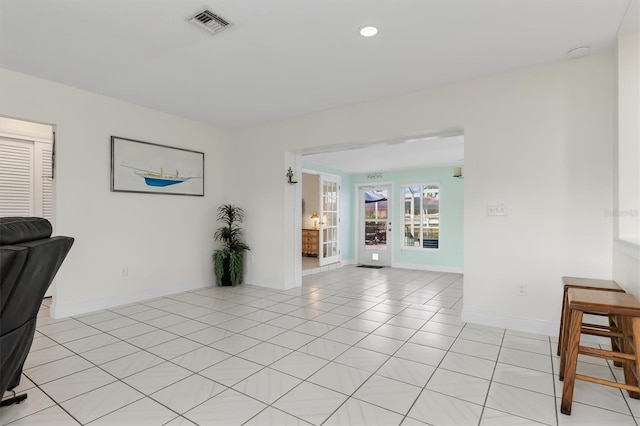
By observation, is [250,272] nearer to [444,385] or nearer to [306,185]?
[444,385]

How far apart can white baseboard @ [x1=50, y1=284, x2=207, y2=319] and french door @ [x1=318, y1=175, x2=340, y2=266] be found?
130 inches

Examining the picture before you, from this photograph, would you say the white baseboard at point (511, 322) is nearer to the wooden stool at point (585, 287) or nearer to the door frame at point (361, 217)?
the wooden stool at point (585, 287)

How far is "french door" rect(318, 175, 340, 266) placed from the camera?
24.2ft

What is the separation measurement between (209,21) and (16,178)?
13.1ft

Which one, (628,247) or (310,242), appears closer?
(628,247)

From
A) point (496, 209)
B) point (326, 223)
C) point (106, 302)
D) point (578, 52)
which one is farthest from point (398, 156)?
point (106, 302)

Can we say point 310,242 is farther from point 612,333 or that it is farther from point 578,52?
point 612,333

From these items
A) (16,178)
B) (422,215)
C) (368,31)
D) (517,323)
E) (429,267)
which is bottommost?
(429,267)

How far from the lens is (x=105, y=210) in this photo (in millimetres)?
3957

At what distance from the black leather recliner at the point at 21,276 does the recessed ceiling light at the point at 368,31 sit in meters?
2.45

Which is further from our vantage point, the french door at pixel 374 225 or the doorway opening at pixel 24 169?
the french door at pixel 374 225

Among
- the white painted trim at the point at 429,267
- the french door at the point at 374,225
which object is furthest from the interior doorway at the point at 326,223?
the white painted trim at the point at 429,267

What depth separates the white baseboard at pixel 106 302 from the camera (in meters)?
3.56

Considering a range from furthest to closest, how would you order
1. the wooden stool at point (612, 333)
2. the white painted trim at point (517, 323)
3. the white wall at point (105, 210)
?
the white wall at point (105, 210) < the white painted trim at point (517, 323) < the wooden stool at point (612, 333)
